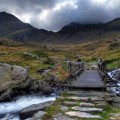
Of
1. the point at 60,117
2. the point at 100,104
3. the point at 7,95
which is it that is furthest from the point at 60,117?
the point at 7,95

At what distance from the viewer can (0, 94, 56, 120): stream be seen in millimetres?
31766

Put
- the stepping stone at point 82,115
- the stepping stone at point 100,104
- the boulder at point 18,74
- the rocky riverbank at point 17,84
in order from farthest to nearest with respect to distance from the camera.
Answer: the boulder at point 18,74 < the rocky riverbank at point 17,84 < the stepping stone at point 100,104 < the stepping stone at point 82,115

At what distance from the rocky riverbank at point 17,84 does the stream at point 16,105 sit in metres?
2.31

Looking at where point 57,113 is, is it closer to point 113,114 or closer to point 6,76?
point 113,114

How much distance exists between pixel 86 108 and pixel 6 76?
33409 mm

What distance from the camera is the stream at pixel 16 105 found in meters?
31.8

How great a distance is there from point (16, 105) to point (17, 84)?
32.0 feet

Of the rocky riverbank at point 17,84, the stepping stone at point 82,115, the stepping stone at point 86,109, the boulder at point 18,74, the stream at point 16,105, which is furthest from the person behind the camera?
the boulder at point 18,74

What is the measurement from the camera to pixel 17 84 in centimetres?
4753

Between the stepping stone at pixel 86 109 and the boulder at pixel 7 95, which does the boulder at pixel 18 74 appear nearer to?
the boulder at pixel 7 95

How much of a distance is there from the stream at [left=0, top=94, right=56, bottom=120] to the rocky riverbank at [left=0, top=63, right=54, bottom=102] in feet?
7.58

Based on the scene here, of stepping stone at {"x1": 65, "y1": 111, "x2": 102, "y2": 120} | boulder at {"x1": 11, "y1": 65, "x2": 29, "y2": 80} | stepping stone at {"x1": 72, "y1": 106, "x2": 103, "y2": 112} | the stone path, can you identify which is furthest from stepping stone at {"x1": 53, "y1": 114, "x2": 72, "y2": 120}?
boulder at {"x1": 11, "y1": 65, "x2": 29, "y2": 80}

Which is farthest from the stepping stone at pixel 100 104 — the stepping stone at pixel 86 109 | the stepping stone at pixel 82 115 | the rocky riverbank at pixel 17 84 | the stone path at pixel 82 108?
the rocky riverbank at pixel 17 84

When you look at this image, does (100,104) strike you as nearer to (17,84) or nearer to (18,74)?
(17,84)
